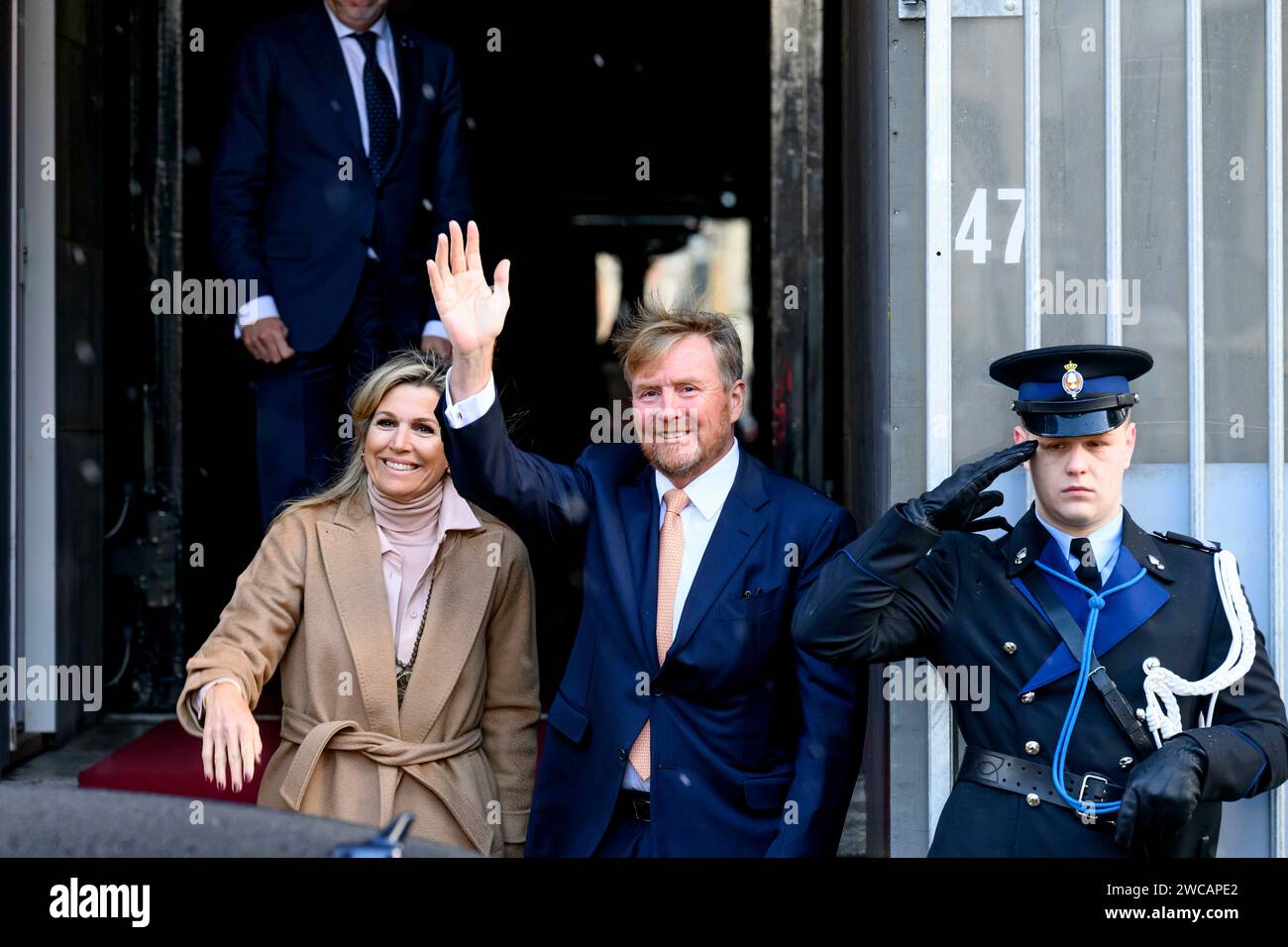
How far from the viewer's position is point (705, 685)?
342 centimetres

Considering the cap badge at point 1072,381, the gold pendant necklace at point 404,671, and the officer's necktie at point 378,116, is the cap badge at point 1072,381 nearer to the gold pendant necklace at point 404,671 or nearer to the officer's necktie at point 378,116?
the gold pendant necklace at point 404,671

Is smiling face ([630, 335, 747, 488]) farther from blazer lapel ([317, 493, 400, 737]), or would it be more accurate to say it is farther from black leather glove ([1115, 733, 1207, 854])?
black leather glove ([1115, 733, 1207, 854])

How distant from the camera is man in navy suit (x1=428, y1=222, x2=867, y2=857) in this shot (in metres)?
3.36

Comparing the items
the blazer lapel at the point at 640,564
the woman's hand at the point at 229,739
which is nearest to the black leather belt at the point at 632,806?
the blazer lapel at the point at 640,564

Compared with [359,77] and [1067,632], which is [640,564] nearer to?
[1067,632]

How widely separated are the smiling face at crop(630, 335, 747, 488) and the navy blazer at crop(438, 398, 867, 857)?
120 millimetres

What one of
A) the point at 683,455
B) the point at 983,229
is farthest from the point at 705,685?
the point at 983,229

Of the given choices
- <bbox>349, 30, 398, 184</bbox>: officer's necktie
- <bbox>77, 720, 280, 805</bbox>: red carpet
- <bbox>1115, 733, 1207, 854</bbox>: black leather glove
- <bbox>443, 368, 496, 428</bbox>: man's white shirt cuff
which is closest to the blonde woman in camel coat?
<bbox>443, 368, 496, 428</bbox>: man's white shirt cuff

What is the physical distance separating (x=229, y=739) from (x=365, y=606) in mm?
516

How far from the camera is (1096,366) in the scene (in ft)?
10.3

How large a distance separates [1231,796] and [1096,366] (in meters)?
0.91

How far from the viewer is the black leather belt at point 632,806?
3439 mm
